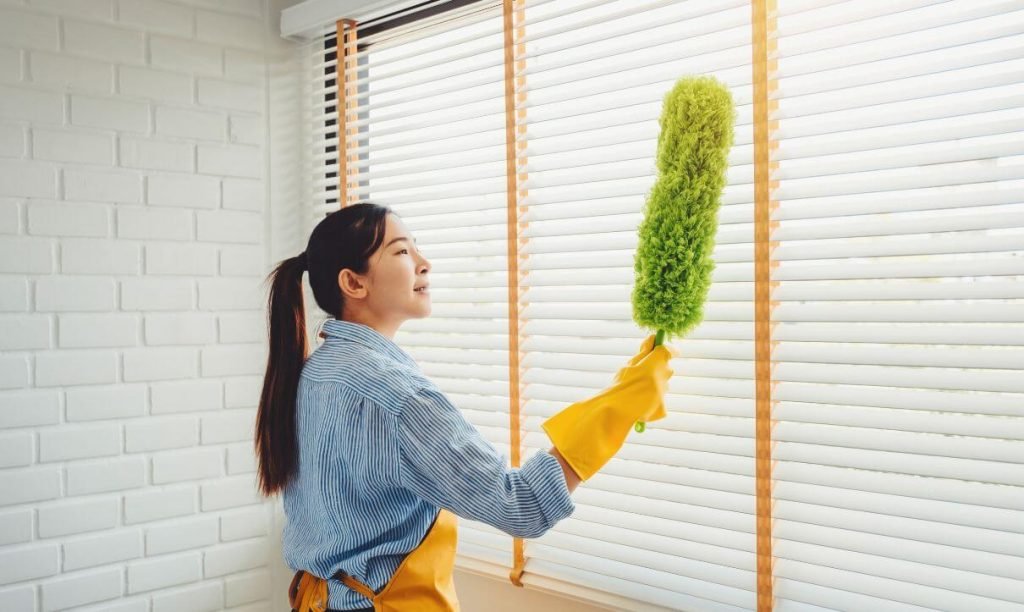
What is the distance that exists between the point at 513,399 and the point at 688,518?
0.53 metres

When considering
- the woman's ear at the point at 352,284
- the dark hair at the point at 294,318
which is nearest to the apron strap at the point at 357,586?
the dark hair at the point at 294,318

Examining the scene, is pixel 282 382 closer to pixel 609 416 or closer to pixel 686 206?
pixel 609 416

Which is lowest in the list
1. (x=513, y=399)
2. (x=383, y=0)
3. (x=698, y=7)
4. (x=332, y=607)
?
(x=332, y=607)

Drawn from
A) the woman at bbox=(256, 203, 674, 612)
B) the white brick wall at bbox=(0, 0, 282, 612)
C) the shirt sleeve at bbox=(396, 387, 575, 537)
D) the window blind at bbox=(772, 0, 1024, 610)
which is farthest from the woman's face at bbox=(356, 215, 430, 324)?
the white brick wall at bbox=(0, 0, 282, 612)

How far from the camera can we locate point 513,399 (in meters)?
2.10

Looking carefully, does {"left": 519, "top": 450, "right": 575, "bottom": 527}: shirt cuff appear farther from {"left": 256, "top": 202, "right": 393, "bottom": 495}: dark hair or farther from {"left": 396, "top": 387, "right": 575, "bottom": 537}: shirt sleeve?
{"left": 256, "top": 202, "right": 393, "bottom": 495}: dark hair

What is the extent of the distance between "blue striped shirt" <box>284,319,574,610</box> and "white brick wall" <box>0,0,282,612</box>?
1.00 metres

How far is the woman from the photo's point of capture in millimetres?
1330

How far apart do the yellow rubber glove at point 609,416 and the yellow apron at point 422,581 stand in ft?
1.07

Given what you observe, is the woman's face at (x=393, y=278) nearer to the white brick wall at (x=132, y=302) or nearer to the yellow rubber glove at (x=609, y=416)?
the yellow rubber glove at (x=609, y=416)

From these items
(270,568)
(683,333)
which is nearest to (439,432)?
(683,333)

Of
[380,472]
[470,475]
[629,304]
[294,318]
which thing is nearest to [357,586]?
[380,472]

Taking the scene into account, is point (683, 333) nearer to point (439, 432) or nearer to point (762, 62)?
point (439, 432)

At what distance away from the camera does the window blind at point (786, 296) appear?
141 centimetres
